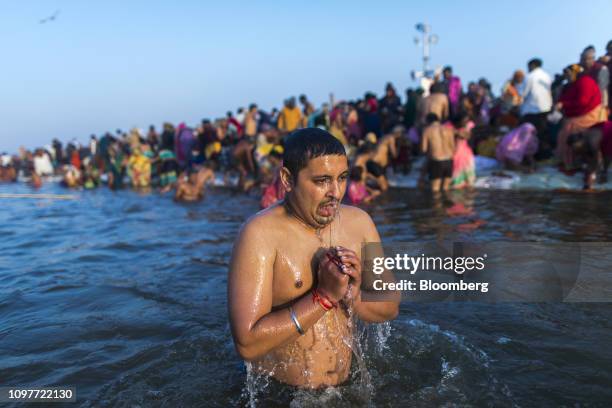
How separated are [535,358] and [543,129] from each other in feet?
30.0

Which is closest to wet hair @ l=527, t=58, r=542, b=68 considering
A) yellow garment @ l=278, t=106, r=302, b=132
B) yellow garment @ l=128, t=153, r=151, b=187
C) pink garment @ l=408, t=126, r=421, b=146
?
pink garment @ l=408, t=126, r=421, b=146

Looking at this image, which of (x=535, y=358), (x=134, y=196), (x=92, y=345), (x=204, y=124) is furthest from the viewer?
(x=204, y=124)

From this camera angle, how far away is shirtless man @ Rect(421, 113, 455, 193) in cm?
970

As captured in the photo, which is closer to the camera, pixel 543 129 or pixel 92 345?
pixel 92 345

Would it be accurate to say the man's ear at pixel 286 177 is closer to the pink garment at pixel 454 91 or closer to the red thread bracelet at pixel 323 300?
the red thread bracelet at pixel 323 300

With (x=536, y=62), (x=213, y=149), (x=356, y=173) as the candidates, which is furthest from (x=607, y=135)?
(x=213, y=149)

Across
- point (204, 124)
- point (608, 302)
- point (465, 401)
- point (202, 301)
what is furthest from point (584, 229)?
point (204, 124)

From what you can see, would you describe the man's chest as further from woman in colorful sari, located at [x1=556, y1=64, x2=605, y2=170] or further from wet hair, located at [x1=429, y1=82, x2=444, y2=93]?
wet hair, located at [x1=429, y1=82, x2=444, y2=93]

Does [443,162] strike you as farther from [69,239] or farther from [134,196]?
[134,196]

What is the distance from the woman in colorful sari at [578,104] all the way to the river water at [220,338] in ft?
8.37

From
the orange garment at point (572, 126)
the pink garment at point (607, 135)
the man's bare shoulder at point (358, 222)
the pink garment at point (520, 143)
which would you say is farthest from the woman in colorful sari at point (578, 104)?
the man's bare shoulder at point (358, 222)

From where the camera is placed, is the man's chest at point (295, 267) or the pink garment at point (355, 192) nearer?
the man's chest at point (295, 267)

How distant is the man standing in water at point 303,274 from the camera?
204 centimetres

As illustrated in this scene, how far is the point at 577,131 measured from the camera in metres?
8.89
